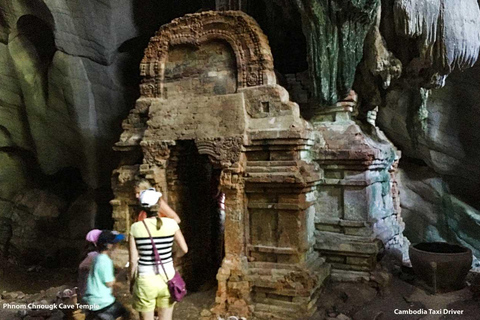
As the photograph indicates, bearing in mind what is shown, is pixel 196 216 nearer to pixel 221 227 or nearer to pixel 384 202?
pixel 221 227

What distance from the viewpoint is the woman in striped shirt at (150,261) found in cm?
351

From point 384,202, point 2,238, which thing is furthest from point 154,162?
point 2,238

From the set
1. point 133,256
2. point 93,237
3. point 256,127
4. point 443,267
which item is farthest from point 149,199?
point 443,267

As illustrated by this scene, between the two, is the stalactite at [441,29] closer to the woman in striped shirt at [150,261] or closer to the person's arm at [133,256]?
the woman in striped shirt at [150,261]

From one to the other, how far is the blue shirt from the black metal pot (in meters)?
5.06

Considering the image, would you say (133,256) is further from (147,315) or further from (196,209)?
(196,209)

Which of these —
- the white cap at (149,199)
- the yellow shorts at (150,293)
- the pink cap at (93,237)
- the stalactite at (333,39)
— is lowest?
the yellow shorts at (150,293)

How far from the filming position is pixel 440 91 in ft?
36.3

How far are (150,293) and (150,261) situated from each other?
31 centimetres

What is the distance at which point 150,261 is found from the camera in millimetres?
3506

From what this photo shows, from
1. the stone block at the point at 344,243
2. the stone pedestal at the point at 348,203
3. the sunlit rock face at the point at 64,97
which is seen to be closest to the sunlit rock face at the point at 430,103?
the stone pedestal at the point at 348,203

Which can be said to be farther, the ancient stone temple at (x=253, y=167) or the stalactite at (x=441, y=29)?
the stalactite at (x=441, y=29)

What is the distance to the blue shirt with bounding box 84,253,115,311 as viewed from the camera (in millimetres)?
3807

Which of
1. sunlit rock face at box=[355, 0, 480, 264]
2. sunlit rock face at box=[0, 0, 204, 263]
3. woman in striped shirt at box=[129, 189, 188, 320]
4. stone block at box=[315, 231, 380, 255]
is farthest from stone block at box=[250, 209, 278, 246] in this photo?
sunlit rock face at box=[0, 0, 204, 263]
